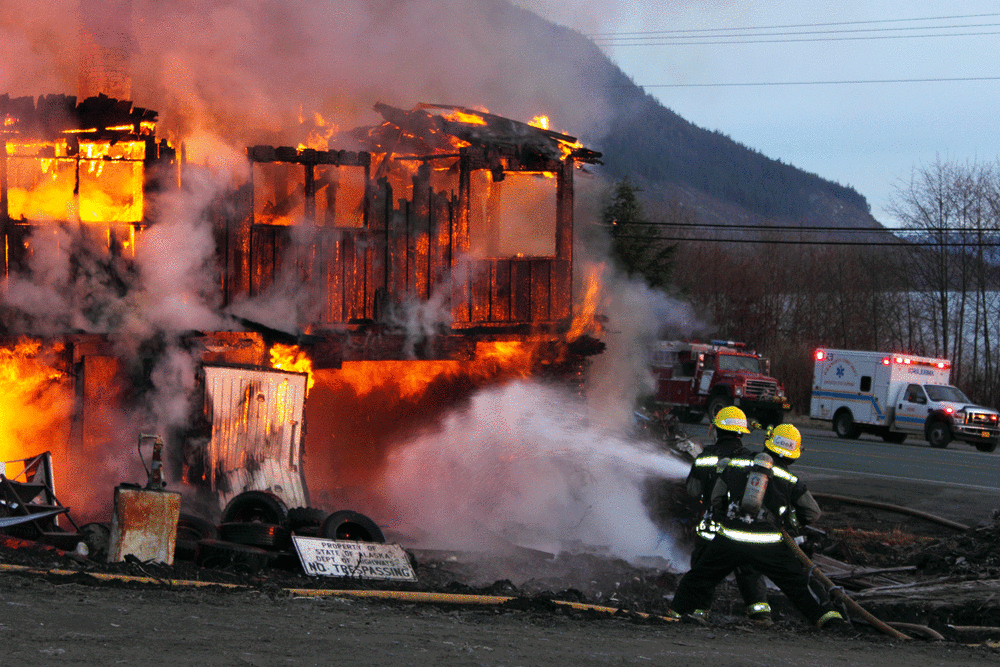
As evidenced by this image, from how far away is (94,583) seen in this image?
6848 mm

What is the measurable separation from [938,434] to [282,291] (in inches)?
847

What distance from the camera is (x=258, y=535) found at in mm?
9312

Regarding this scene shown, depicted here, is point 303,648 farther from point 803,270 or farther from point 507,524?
point 803,270

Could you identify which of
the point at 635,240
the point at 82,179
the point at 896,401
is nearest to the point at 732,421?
the point at 82,179

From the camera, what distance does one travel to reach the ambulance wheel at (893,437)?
97.3 ft

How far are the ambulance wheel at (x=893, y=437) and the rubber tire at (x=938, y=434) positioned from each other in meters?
1.30

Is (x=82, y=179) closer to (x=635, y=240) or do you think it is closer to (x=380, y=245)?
(x=380, y=245)

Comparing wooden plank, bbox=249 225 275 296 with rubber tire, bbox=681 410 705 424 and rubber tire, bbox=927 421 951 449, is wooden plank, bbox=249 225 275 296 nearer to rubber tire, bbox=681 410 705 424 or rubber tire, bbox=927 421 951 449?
rubber tire, bbox=927 421 951 449

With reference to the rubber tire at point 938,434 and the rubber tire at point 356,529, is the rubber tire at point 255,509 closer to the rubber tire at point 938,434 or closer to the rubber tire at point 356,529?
the rubber tire at point 356,529

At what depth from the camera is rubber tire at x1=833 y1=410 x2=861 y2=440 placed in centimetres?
3000

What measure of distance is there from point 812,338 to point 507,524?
148 feet

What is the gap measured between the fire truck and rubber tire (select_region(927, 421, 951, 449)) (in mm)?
5348

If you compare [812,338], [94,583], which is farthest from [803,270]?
[94,583]

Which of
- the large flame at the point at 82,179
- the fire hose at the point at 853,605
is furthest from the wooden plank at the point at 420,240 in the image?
the fire hose at the point at 853,605
